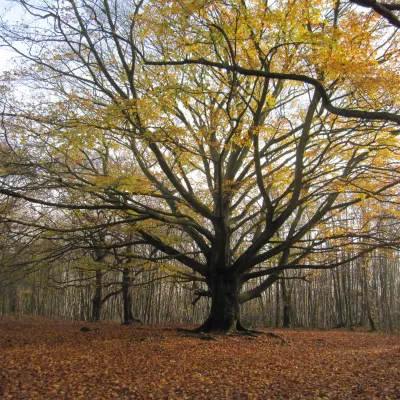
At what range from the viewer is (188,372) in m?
5.59

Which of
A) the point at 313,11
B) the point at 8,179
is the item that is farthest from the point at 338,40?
the point at 8,179

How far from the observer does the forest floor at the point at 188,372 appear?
4.50m

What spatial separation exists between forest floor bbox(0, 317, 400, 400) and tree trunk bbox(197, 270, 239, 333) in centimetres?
182

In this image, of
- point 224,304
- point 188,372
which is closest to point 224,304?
point 224,304

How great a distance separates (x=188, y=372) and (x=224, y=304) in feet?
15.9

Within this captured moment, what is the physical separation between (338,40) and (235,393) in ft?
17.6

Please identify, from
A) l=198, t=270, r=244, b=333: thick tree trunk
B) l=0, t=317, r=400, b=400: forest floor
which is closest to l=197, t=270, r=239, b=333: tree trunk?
l=198, t=270, r=244, b=333: thick tree trunk

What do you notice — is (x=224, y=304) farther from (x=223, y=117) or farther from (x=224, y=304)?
(x=223, y=117)

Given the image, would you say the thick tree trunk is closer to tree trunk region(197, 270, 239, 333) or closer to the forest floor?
tree trunk region(197, 270, 239, 333)

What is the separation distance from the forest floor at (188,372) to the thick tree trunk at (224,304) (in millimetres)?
1820

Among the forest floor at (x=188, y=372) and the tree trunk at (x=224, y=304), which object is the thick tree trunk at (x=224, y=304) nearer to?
the tree trunk at (x=224, y=304)

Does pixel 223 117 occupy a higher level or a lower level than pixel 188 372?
higher

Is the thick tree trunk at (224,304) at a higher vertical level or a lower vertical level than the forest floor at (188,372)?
higher

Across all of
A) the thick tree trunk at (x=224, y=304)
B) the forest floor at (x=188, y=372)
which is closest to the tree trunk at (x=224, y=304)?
the thick tree trunk at (x=224, y=304)
